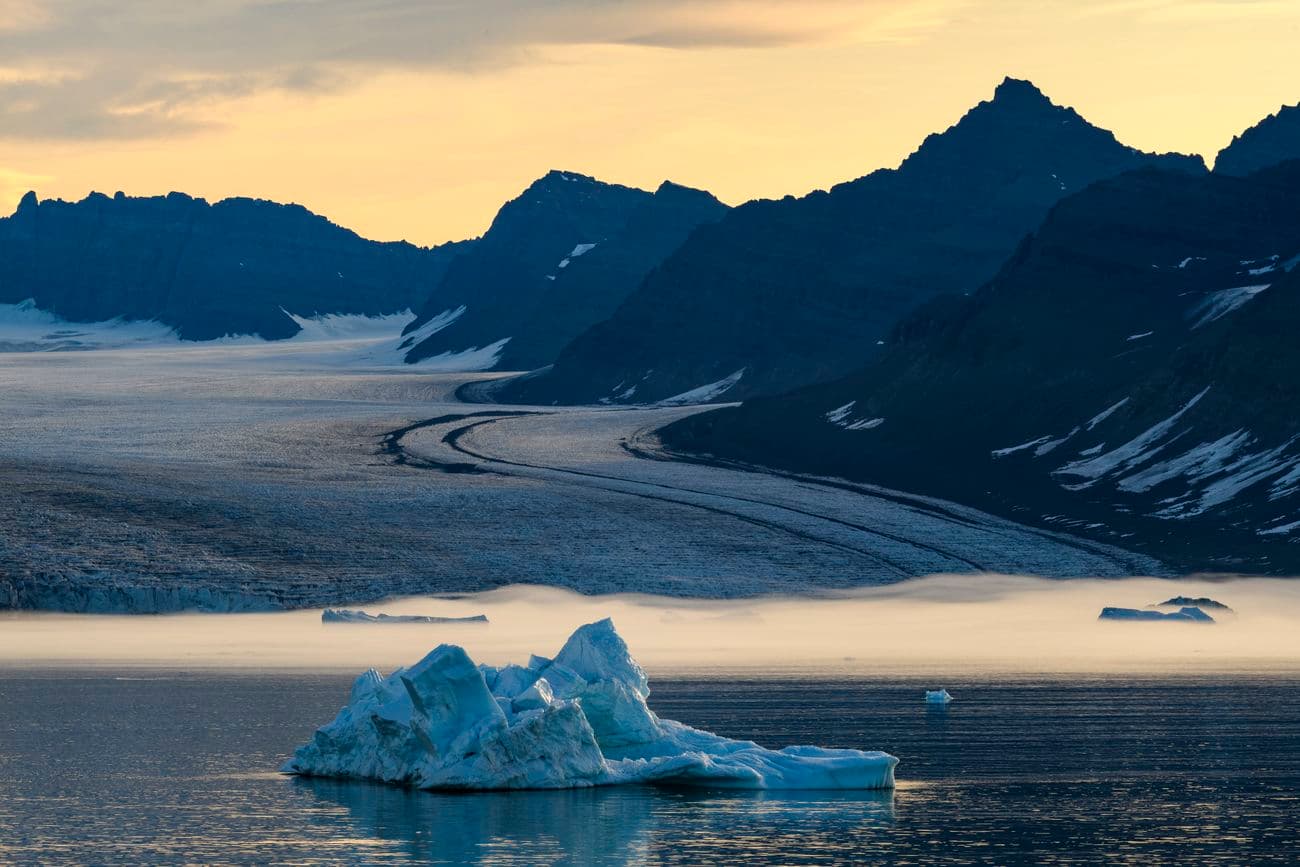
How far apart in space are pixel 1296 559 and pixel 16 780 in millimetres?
98577

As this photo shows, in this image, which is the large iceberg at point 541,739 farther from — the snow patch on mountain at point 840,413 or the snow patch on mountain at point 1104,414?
A: the snow patch on mountain at point 840,413

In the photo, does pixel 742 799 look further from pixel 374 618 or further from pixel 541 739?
pixel 374 618

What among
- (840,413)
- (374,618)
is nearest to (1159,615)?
(374,618)

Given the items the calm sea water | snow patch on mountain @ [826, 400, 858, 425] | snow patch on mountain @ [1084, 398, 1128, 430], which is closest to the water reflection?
the calm sea water

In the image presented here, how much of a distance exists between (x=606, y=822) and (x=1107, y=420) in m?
129

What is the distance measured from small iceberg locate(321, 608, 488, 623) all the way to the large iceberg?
177ft

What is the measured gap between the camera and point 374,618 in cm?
10381

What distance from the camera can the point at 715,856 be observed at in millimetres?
37062

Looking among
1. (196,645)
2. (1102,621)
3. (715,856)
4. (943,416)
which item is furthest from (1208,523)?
(715,856)

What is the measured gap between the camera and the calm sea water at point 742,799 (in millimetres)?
37719

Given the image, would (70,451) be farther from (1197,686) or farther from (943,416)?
(1197,686)

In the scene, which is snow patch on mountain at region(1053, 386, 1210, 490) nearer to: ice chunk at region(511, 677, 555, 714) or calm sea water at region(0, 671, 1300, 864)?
calm sea water at region(0, 671, 1300, 864)

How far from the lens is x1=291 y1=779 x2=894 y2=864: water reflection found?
37625 mm

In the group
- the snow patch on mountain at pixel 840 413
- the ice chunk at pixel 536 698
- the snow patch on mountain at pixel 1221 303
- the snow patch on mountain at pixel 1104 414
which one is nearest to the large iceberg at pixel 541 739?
the ice chunk at pixel 536 698
